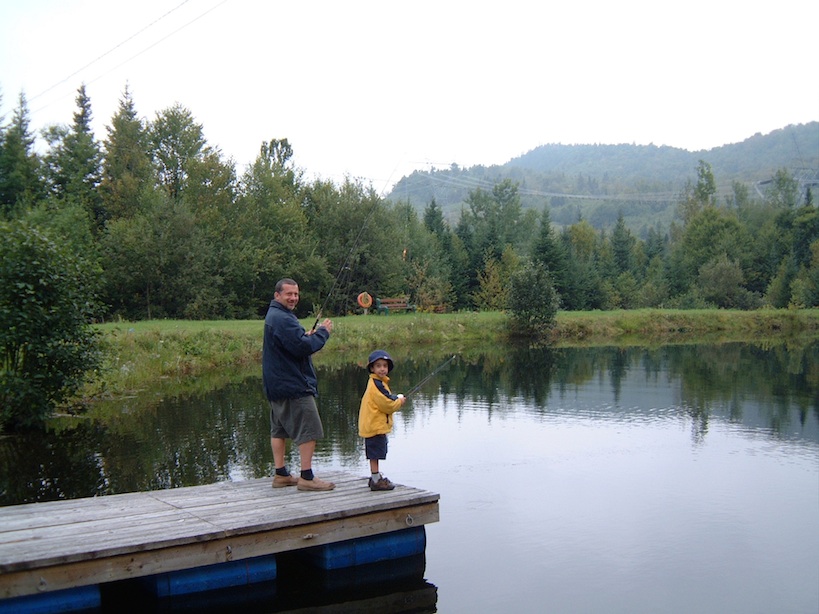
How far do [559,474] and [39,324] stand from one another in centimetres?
967

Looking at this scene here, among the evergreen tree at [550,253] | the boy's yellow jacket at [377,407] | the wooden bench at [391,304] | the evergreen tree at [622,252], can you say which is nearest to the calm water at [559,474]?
the boy's yellow jacket at [377,407]

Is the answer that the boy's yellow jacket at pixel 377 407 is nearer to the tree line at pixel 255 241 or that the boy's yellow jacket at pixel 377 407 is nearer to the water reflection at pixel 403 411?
the water reflection at pixel 403 411

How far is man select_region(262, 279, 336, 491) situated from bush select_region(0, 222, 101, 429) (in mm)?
8064

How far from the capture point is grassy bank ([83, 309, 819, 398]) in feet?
76.1

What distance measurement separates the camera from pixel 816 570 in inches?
340

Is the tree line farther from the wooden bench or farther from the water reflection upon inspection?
the water reflection

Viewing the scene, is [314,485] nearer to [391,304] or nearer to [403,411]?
[403,411]

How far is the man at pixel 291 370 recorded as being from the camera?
8.32 m

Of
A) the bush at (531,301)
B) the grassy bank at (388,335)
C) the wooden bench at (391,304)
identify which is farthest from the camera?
the wooden bench at (391,304)

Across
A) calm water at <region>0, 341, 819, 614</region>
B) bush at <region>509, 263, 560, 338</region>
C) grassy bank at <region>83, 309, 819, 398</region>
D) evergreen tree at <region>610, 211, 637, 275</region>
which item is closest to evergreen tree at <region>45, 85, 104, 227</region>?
grassy bank at <region>83, 309, 819, 398</region>

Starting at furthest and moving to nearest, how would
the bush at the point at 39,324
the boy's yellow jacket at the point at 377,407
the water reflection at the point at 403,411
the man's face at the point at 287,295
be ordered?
the bush at the point at 39,324 → the water reflection at the point at 403,411 → the boy's yellow jacket at the point at 377,407 → the man's face at the point at 287,295

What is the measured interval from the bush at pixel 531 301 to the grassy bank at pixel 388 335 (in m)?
1.12

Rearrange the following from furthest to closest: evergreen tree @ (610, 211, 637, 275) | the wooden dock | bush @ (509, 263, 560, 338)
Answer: evergreen tree @ (610, 211, 637, 275), bush @ (509, 263, 560, 338), the wooden dock

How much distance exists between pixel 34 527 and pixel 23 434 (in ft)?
28.5
